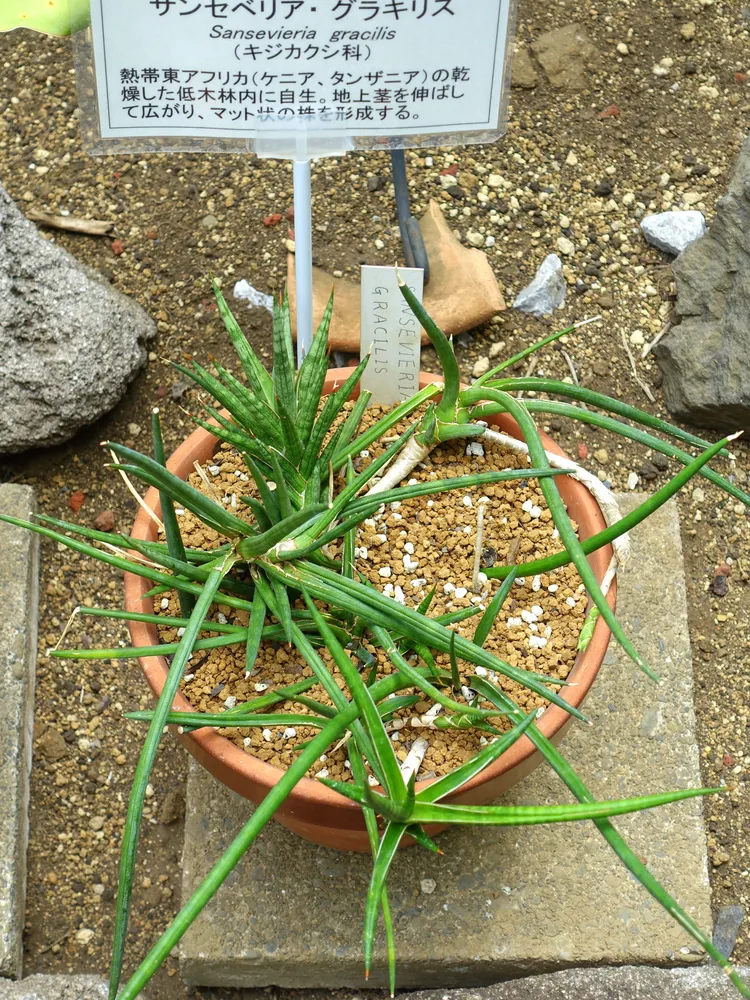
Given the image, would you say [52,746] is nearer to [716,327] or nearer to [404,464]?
[404,464]

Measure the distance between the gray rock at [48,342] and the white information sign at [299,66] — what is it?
0.50 metres

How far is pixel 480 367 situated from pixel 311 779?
96 cm

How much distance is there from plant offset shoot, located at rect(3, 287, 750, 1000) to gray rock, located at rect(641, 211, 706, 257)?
89 cm

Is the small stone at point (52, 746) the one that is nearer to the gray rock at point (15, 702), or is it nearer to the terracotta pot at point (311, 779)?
the gray rock at point (15, 702)

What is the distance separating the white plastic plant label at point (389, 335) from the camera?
1250mm

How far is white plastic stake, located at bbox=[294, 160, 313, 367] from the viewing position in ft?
4.09

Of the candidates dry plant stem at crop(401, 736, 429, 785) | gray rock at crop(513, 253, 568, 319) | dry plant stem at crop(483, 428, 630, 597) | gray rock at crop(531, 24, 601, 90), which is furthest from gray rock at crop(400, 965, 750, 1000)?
gray rock at crop(531, 24, 601, 90)

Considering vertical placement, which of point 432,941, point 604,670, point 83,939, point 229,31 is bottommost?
point 83,939

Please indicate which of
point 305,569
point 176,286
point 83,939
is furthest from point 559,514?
point 176,286

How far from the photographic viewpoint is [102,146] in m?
1.18

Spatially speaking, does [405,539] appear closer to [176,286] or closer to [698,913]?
[698,913]

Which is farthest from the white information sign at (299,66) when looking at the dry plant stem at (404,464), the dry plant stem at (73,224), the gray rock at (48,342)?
the dry plant stem at (73,224)

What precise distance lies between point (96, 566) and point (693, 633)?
3.14 feet

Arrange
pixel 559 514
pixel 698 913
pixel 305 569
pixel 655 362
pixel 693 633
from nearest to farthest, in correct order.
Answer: pixel 559 514
pixel 305 569
pixel 698 913
pixel 693 633
pixel 655 362
